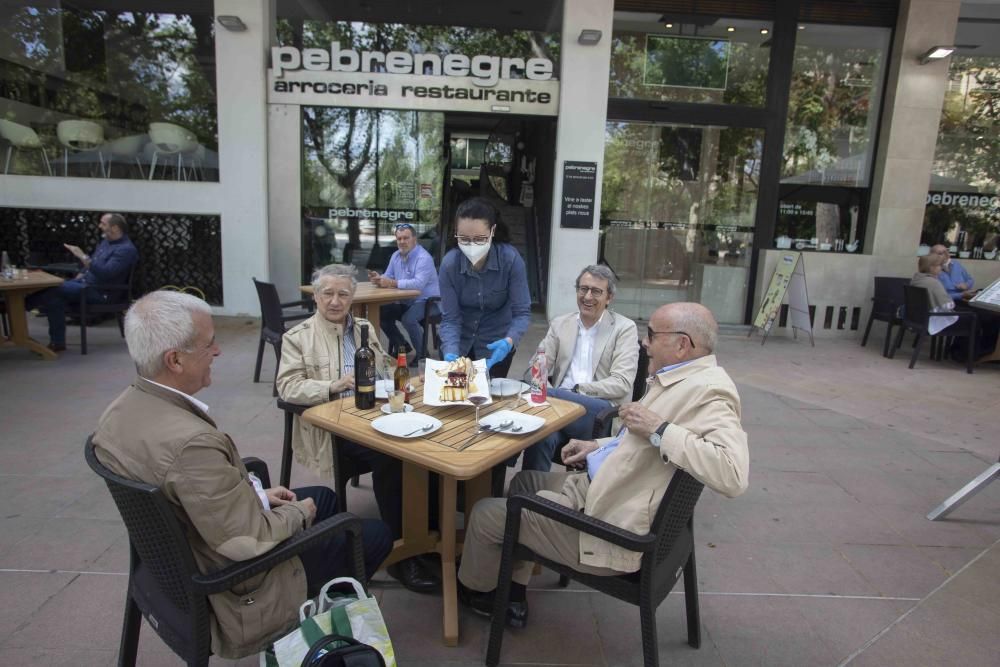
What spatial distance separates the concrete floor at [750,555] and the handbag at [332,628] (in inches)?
24.0

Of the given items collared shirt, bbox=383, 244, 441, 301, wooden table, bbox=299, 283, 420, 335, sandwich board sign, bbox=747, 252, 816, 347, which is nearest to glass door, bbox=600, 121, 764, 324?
sandwich board sign, bbox=747, 252, 816, 347

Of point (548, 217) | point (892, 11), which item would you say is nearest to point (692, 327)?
point (548, 217)

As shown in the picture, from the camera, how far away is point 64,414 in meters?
4.54

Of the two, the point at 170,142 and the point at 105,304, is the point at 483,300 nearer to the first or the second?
the point at 105,304

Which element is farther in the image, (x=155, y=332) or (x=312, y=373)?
(x=312, y=373)

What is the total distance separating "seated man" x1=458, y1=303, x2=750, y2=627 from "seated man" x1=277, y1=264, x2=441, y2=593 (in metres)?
0.59

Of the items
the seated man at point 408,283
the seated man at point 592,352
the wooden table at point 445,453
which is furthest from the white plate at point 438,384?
the seated man at point 408,283

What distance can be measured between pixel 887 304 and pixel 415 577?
775 centimetres

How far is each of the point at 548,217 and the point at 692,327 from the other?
797cm

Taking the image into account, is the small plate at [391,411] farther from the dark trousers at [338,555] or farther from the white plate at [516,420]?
the dark trousers at [338,555]

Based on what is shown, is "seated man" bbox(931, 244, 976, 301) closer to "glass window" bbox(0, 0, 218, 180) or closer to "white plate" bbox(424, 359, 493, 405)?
"white plate" bbox(424, 359, 493, 405)

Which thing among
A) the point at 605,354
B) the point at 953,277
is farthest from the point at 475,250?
the point at 953,277

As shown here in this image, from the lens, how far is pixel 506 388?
2.85 meters

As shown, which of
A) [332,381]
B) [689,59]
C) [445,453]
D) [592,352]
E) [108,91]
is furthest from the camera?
[108,91]
